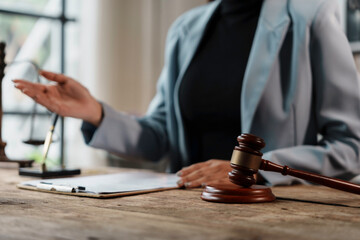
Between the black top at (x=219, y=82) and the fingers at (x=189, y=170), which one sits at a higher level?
the black top at (x=219, y=82)

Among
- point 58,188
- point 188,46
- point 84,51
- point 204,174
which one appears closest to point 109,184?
point 58,188

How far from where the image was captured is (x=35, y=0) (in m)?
5.71

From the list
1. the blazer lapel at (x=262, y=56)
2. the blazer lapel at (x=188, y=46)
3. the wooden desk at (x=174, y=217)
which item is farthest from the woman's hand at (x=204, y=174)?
the blazer lapel at (x=188, y=46)

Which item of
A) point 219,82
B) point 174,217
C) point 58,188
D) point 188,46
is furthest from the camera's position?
point 188,46

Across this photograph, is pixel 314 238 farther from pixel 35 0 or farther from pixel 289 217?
pixel 35 0

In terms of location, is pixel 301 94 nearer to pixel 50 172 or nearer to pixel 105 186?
pixel 105 186

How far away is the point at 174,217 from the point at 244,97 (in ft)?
3.01

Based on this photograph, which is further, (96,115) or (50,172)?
(96,115)

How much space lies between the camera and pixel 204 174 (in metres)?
1.46

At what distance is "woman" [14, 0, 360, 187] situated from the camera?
1666mm

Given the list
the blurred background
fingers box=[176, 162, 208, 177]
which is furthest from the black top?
the blurred background

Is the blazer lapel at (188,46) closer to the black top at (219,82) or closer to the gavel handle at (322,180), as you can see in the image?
the black top at (219,82)

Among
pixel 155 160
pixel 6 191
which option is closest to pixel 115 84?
pixel 155 160

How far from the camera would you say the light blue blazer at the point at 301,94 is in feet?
5.37
